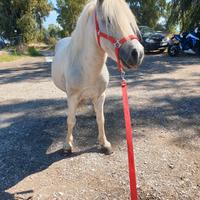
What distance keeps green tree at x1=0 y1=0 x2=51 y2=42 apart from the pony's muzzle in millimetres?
24715

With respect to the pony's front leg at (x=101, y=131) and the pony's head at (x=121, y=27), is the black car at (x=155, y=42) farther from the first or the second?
the pony's head at (x=121, y=27)

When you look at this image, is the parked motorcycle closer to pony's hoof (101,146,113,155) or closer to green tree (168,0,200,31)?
green tree (168,0,200,31)

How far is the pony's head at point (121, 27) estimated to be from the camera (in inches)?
104

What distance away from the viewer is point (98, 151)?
162 inches

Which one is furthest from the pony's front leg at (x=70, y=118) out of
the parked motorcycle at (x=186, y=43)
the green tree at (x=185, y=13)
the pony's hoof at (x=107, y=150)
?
the green tree at (x=185, y=13)

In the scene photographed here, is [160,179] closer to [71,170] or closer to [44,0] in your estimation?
[71,170]

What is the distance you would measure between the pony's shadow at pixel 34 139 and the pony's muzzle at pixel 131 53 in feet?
5.80

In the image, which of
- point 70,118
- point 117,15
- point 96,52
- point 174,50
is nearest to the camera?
point 117,15

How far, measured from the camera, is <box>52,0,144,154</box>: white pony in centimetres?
269

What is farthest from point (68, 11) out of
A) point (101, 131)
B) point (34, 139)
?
point (101, 131)

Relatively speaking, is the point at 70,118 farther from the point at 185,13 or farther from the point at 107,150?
the point at 185,13

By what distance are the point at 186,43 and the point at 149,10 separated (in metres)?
24.1

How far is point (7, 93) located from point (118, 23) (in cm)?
578

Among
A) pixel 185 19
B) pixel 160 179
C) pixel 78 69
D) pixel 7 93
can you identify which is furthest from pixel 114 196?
pixel 185 19
